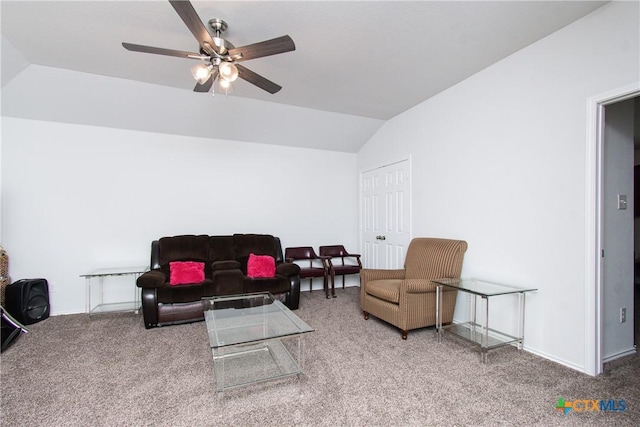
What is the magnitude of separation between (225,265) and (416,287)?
240cm

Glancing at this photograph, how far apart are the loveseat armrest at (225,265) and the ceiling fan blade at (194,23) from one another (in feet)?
8.47

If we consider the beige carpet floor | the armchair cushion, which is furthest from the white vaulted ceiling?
the beige carpet floor

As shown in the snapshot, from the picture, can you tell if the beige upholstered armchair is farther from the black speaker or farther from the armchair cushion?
the black speaker

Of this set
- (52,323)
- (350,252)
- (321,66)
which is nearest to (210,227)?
(52,323)

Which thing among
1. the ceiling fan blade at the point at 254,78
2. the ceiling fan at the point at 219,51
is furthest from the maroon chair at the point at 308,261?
the ceiling fan at the point at 219,51

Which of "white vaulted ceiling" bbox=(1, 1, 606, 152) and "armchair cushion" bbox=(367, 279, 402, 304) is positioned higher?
"white vaulted ceiling" bbox=(1, 1, 606, 152)

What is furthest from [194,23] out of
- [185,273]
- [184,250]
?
[184,250]

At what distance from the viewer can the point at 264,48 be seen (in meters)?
2.02

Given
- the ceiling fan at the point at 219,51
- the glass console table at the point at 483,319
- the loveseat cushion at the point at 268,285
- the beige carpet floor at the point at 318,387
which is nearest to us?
the beige carpet floor at the point at 318,387

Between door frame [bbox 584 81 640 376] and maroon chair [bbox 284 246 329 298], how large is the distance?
3020 millimetres

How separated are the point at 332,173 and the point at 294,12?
3.34 metres

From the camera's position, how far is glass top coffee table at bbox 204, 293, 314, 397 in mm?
2047

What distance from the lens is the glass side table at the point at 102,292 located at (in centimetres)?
360
